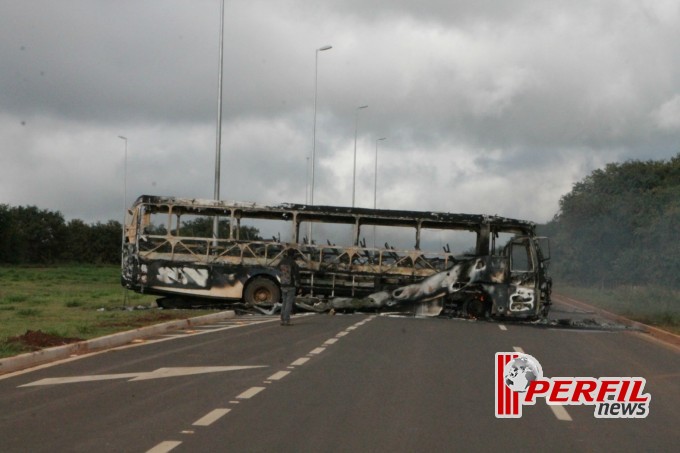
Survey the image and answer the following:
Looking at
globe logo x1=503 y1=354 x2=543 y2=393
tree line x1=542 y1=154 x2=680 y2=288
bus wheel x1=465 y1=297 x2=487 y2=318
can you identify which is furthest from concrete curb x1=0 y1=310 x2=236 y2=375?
tree line x1=542 y1=154 x2=680 y2=288

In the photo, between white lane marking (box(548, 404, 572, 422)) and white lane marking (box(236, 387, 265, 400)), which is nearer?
white lane marking (box(548, 404, 572, 422))

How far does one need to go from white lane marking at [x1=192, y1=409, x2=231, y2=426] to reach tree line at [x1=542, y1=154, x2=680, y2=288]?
40013 mm

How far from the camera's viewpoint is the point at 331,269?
27.8 meters

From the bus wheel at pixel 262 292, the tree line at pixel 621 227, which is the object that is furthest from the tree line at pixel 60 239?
the bus wheel at pixel 262 292

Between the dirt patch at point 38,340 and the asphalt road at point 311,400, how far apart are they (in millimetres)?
824

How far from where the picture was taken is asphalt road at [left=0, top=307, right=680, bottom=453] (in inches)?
324

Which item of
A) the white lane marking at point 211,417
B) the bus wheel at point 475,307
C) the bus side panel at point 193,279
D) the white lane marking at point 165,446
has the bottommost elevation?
the white lane marking at point 165,446

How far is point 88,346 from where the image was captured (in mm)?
16031

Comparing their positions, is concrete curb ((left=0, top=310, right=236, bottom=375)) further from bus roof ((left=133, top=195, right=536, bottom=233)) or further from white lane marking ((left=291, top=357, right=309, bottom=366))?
bus roof ((left=133, top=195, right=536, bottom=233))

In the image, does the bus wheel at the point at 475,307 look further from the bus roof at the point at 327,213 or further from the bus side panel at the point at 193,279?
the bus side panel at the point at 193,279

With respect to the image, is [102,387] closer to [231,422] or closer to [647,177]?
[231,422]

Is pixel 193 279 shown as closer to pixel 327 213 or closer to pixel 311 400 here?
pixel 327 213

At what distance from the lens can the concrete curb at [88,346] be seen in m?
13.2

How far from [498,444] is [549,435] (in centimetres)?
78
